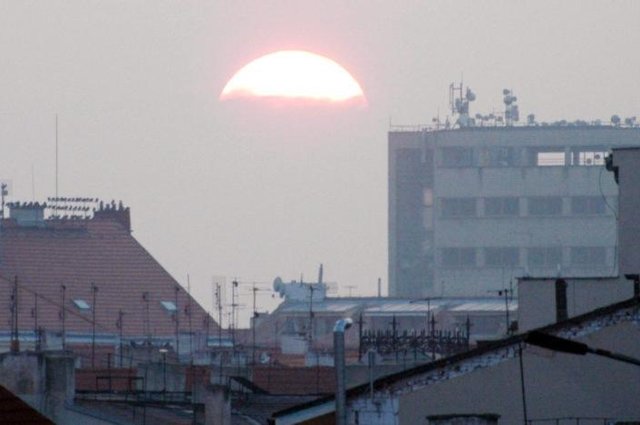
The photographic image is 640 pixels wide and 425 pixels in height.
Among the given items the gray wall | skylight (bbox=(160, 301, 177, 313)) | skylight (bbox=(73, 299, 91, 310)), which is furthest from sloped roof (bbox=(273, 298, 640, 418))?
skylight (bbox=(160, 301, 177, 313))

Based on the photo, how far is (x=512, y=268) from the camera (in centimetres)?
17612

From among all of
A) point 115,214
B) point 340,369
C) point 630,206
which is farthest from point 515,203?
point 340,369

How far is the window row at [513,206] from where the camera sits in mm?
179750

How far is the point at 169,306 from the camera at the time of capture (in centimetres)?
11850

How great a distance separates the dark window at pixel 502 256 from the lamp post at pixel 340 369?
141 meters

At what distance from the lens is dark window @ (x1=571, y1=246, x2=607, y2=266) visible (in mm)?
177000

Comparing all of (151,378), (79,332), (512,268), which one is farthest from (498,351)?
(512,268)

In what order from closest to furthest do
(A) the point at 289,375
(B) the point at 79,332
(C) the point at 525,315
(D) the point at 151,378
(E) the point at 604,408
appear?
(E) the point at 604,408 → (C) the point at 525,315 → (D) the point at 151,378 → (A) the point at 289,375 → (B) the point at 79,332

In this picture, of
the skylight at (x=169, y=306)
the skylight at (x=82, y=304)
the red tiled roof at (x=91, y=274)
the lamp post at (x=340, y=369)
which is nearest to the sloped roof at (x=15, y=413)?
the lamp post at (x=340, y=369)

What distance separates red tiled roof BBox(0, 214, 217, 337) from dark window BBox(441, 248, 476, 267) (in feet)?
189

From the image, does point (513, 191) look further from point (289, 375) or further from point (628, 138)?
point (289, 375)

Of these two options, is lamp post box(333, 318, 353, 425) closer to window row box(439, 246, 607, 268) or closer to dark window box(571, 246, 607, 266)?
dark window box(571, 246, 607, 266)

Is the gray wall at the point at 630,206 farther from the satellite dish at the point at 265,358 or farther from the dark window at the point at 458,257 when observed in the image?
the dark window at the point at 458,257

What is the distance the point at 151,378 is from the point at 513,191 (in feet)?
391
